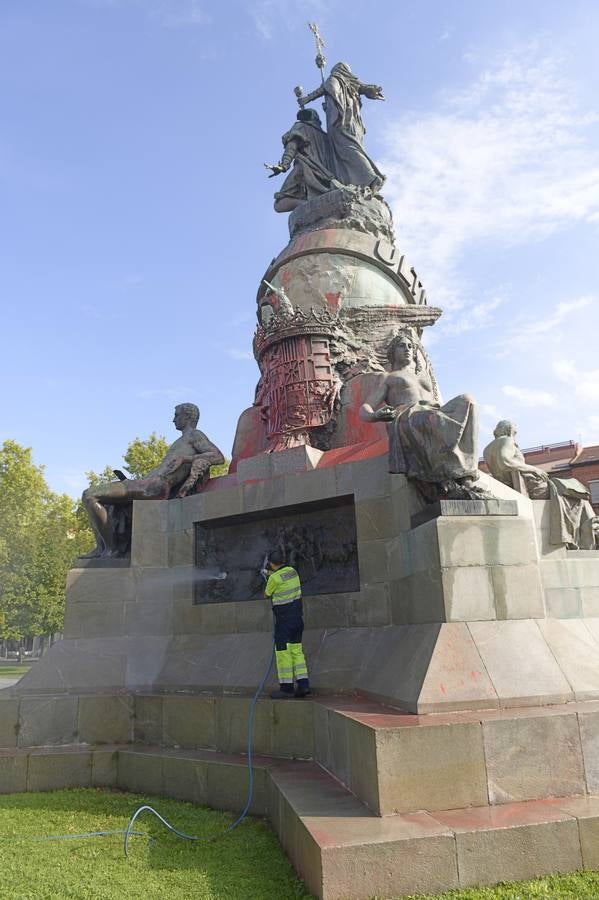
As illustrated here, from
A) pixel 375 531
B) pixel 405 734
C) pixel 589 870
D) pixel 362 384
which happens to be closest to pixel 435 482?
pixel 375 531

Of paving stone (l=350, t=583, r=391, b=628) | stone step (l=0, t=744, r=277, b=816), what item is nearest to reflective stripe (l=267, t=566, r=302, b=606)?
paving stone (l=350, t=583, r=391, b=628)

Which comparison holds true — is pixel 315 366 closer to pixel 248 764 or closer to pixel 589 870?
pixel 248 764

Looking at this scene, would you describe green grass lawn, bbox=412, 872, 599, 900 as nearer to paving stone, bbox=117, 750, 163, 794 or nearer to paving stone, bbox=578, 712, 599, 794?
paving stone, bbox=578, 712, 599, 794

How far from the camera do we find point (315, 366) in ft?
41.0

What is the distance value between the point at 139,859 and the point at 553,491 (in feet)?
23.3

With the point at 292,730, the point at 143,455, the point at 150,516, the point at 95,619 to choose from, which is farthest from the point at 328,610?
the point at 143,455

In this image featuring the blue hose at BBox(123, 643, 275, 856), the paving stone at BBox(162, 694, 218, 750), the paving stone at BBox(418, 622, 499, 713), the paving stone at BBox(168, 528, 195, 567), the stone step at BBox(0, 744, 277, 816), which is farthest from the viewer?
the paving stone at BBox(168, 528, 195, 567)

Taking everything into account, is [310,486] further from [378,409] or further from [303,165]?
[303,165]

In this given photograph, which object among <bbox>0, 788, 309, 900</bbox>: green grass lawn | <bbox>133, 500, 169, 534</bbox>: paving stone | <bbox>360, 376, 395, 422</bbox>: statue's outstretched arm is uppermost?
<bbox>360, 376, 395, 422</bbox>: statue's outstretched arm

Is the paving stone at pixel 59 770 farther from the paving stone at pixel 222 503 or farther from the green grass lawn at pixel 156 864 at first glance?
the paving stone at pixel 222 503

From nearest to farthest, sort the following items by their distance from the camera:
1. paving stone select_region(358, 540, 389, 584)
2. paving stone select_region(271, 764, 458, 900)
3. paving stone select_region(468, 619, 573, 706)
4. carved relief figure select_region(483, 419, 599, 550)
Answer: paving stone select_region(271, 764, 458, 900)
paving stone select_region(468, 619, 573, 706)
paving stone select_region(358, 540, 389, 584)
carved relief figure select_region(483, 419, 599, 550)

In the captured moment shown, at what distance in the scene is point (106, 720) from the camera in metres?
8.96

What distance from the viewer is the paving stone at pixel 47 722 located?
8.91 meters

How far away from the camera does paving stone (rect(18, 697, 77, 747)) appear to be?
8.91m
